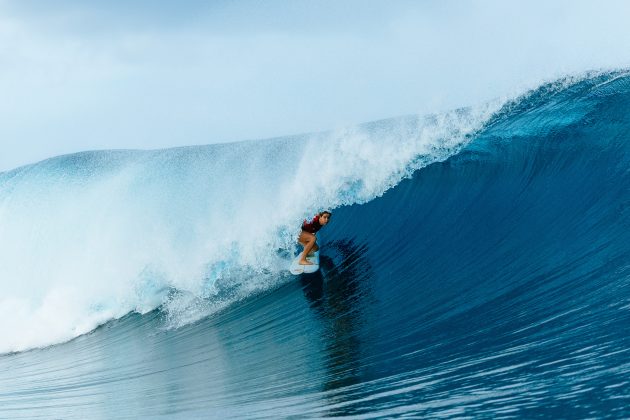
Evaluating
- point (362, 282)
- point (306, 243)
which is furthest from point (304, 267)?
point (362, 282)

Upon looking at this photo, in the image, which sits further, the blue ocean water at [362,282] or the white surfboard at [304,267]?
the white surfboard at [304,267]

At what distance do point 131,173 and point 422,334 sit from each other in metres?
13.0

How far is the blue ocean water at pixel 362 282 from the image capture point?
4.05 m

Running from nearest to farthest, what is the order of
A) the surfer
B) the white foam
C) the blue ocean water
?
the blue ocean water
the surfer
the white foam

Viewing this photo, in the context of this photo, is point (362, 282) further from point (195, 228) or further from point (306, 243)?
point (195, 228)

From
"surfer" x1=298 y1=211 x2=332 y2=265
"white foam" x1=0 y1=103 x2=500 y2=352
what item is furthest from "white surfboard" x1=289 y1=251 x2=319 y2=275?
"white foam" x1=0 y1=103 x2=500 y2=352

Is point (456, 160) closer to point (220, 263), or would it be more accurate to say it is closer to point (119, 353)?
point (220, 263)

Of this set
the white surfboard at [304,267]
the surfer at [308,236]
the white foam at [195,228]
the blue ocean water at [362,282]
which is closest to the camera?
the blue ocean water at [362,282]

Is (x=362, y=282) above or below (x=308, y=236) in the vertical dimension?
below

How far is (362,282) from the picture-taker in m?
7.21

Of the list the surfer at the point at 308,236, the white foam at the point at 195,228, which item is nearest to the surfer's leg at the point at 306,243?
the surfer at the point at 308,236

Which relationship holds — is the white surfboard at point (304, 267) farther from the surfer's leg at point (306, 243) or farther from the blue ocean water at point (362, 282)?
the blue ocean water at point (362, 282)

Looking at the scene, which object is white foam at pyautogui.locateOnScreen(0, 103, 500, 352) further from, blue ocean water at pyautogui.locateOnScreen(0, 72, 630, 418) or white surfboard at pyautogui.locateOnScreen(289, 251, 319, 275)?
white surfboard at pyautogui.locateOnScreen(289, 251, 319, 275)

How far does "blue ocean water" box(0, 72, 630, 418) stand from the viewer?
160 inches
